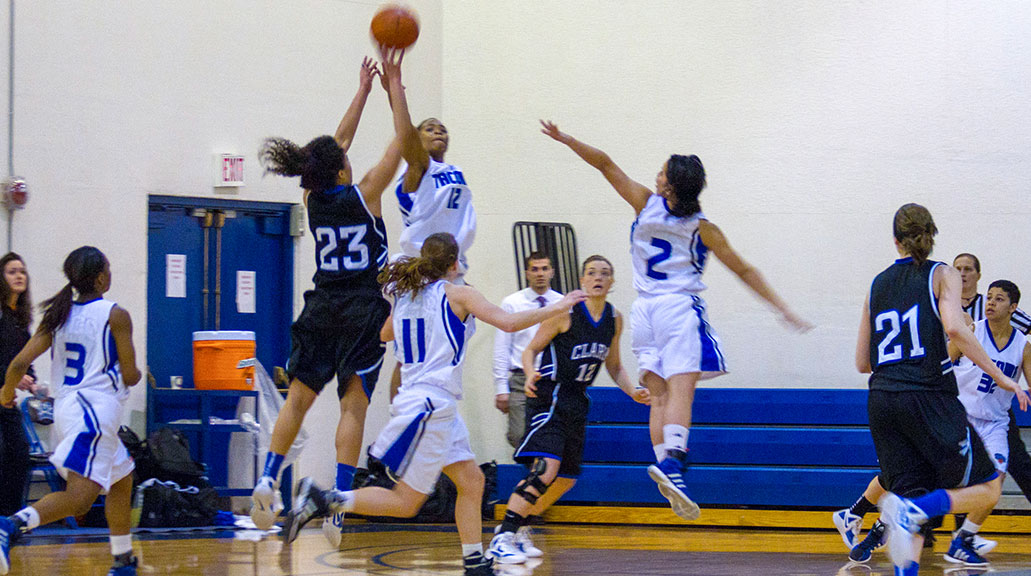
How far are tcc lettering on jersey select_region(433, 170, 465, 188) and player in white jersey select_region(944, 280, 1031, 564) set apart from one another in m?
3.27

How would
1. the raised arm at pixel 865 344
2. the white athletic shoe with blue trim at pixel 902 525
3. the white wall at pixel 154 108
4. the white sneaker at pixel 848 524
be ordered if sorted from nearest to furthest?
the white athletic shoe with blue trim at pixel 902 525, the raised arm at pixel 865 344, the white sneaker at pixel 848 524, the white wall at pixel 154 108

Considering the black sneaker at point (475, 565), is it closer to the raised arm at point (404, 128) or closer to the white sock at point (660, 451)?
the white sock at point (660, 451)

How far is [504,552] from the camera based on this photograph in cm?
619

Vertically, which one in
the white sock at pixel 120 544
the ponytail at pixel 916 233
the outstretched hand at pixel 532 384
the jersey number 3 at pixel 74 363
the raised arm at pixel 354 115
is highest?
the raised arm at pixel 354 115

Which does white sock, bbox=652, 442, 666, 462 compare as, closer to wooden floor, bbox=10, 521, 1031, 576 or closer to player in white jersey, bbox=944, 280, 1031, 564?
wooden floor, bbox=10, 521, 1031, 576

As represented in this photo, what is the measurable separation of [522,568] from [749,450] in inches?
130

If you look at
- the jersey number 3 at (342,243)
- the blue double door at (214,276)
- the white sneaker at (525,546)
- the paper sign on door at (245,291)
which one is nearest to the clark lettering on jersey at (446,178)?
the jersey number 3 at (342,243)

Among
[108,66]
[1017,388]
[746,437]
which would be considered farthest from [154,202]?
[1017,388]

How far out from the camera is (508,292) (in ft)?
34.0

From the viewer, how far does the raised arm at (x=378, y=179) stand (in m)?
5.67

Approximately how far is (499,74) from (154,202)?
10.2 ft

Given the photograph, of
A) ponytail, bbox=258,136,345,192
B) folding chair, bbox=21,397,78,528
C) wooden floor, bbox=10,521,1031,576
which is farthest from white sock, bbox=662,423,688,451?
folding chair, bbox=21,397,78,528

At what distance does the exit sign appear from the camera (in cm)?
930

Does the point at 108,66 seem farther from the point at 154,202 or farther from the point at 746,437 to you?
the point at 746,437
